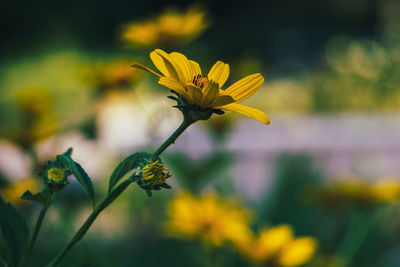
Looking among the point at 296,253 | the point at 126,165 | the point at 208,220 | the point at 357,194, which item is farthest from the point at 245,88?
the point at 357,194

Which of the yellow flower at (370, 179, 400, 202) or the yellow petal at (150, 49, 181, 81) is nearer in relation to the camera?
the yellow petal at (150, 49, 181, 81)

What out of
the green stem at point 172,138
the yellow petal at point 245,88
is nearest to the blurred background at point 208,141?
the green stem at point 172,138

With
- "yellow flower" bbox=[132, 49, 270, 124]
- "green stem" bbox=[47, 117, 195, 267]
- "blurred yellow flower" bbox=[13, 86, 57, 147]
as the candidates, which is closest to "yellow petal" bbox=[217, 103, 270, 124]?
"yellow flower" bbox=[132, 49, 270, 124]

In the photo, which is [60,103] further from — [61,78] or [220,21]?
[220,21]

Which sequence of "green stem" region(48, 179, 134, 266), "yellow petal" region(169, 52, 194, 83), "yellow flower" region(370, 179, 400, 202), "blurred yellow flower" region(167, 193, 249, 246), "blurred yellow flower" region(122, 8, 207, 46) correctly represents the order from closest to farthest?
"green stem" region(48, 179, 134, 266), "yellow petal" region(169, 52, 194, 83), "blurred yellow flower" region(167, 193, 249, 246), "yellow flower" region(370, 179, 400, 202), "blurred yellow flower" region(122, 8, 207, 46)

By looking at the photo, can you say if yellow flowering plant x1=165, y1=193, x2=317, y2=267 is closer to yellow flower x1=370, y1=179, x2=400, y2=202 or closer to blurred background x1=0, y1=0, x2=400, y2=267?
blurred background x1=0, y1=0, x2=400, y2=267

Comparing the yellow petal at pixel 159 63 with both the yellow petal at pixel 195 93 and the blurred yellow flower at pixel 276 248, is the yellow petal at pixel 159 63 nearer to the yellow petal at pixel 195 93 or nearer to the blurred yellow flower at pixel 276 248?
the yellow petal at pixel 195 93

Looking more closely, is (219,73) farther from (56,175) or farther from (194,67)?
(56,175)
